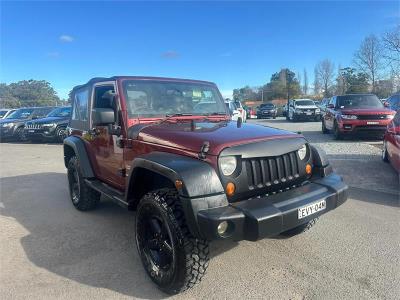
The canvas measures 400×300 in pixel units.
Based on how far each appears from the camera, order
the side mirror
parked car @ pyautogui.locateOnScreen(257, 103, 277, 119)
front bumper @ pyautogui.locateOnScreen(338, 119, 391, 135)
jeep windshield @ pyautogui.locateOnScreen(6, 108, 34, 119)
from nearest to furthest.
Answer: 1. the side mirror
2. front bumper @ pyautogui.locateOnScreen(338, 119, 391, 135)
3. jeep windshield @ pyautogui.locateOnScreen(6, 108, 34, 119)
4. parked car @ pyautogui.locateOnScreen(257, 103, 277, 119)

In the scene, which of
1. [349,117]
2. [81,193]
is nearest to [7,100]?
[349,117]

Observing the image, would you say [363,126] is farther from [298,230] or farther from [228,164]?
[228,164]

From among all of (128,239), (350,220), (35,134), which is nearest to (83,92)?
(128,239)

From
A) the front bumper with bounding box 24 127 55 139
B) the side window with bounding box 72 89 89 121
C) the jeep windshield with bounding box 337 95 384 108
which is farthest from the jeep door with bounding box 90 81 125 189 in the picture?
the front bumper with bounding box 24 127 55 139

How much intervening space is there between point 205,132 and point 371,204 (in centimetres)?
341

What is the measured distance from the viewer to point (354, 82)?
55719 mm

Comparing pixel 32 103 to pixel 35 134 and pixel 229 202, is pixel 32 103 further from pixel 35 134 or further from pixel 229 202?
pixel 229 202

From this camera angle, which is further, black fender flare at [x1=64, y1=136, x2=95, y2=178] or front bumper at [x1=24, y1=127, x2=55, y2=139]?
front bumper at [x1=24, y1=127, x2=55, y2=139]

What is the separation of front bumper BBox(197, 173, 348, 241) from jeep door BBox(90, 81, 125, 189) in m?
1.83

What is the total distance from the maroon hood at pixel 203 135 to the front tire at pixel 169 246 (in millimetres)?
471

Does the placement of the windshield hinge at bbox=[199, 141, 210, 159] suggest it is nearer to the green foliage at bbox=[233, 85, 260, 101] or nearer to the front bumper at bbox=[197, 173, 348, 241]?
the front bumper at bbox=[197, 173, 348, 241]

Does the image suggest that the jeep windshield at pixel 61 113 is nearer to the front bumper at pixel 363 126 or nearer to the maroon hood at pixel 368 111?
the front bumper at pixel 363 126

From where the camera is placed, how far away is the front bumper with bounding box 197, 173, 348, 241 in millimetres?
2570

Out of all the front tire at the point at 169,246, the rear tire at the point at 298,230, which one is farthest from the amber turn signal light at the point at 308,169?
the front tire at the point at 169,246
